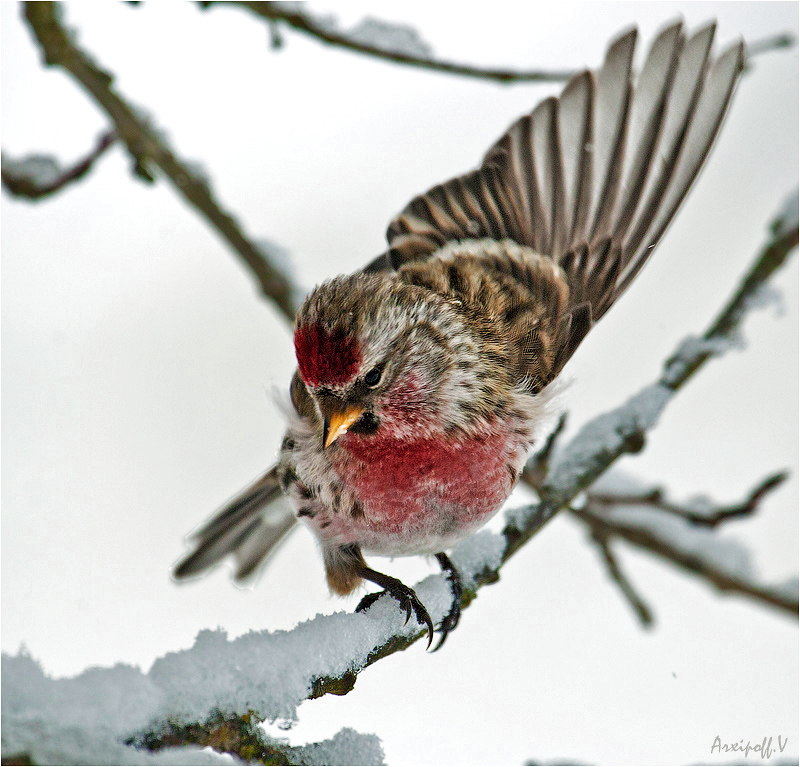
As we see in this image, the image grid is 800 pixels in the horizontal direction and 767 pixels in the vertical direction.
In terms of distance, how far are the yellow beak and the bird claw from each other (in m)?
0.39

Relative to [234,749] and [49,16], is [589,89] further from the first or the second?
[234,749]

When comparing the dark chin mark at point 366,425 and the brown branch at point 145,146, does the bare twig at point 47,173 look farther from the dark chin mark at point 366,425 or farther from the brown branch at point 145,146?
the dark chin mark at point 366,425

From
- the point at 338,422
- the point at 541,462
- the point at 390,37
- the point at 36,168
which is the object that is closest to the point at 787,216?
the point at 541,462

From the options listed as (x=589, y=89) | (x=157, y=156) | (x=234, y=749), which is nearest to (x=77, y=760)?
(x=234, y=749)

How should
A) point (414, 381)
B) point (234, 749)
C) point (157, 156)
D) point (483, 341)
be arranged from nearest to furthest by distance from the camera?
1. point (234, 749)
2. point (414, 381)
3. point (483, 341)
4. point (157, 156)

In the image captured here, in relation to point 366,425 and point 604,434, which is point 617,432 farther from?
point 366,425

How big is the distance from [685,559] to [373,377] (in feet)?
4.33

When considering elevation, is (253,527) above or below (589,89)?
below

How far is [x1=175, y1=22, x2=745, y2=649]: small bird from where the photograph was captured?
68.0 inches

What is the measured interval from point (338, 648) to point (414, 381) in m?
0.60

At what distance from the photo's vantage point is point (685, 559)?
249 centimetres

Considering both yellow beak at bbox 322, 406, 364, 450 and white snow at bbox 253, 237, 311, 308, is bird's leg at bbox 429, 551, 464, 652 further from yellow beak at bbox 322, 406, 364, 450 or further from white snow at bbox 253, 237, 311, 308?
white snow at bbox 253, 237, 311, 308

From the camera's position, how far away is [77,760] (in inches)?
39.2

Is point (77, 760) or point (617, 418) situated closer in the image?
point (77, 760)
